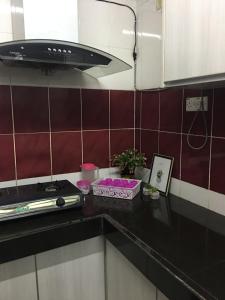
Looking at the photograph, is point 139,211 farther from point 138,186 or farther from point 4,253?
point 4,253

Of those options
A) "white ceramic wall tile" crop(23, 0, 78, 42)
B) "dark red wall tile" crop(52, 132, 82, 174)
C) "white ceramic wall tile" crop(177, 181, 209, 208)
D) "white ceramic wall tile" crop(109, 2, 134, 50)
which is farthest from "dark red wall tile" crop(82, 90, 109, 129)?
"white ceramic wall tile" crop(177, 181, 209, 208)

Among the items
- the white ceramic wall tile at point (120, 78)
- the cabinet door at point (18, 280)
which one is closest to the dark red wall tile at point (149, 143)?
the white ceramic wall tile at point (120, 78)

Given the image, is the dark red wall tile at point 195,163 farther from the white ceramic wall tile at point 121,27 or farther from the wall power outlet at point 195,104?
the white ceramic wall tile at point 121,27

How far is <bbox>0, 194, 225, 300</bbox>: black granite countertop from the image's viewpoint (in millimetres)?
Answer: 885

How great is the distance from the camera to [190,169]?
4.93 feet

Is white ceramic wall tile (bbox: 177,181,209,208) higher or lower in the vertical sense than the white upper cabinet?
lower

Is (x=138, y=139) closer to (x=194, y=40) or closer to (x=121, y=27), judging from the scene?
(x=121, y=27)

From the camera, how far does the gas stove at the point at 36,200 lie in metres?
1.24

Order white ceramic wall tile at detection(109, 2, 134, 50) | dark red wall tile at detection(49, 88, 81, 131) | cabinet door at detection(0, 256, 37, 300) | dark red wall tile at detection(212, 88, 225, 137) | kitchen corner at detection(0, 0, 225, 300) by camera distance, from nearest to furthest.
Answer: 1. kitchen corner at detection(0, 0, 225, 300)
2. cabinet door at detection(0, 256, 37, 300)
3. dark red wall tile at detection(212, 88, 225, 137)
4. dark red wall tile at detection(49, 88, 81, 131)
5. white ceramic wall tile at detection(109, 2, 134, 50)

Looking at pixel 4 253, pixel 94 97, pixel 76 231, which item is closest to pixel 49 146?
pixel 94 97

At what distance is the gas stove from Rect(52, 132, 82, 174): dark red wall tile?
0.21 metres

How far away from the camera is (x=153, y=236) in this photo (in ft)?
3.71

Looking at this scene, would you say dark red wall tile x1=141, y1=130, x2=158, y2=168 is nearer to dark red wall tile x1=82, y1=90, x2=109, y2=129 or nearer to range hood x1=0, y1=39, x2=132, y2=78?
dark red wall tile x1=82, y1=90, x2=109, y2=129

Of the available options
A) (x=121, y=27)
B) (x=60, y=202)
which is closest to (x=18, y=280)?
(x=60, y=202)
